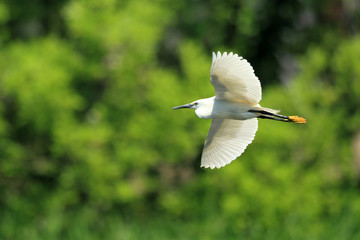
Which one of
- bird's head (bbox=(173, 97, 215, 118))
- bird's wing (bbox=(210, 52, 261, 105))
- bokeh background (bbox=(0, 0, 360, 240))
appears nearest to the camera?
bird's wing (bbox=(210, 52, 261, 105))

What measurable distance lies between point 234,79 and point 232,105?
0.30 m

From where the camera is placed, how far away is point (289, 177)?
1947 cm

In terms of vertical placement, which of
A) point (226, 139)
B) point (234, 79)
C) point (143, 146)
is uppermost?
point (143, 146)

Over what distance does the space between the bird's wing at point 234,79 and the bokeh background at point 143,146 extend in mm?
11740

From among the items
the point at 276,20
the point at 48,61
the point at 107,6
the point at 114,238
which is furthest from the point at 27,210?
the point at 276,20

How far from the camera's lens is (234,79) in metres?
6.55

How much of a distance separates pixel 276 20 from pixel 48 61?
8.00m

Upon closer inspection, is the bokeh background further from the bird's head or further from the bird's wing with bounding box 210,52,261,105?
the bird's wing with bounding box 210,52,261,105

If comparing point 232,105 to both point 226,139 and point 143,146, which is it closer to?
point 226,139

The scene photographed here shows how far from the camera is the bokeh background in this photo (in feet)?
60.9

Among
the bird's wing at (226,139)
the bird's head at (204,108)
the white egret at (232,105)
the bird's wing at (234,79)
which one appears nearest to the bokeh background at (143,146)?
the bird's wing at (226,139)

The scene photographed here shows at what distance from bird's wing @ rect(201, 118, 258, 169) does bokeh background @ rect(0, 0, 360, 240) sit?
35.3 ft

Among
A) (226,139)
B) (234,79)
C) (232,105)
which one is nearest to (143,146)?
(226,139)

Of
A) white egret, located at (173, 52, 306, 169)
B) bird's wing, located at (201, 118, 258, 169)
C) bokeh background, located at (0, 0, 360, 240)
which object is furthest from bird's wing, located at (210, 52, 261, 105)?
bokeh background, located at (0, 0, 360, 240)
